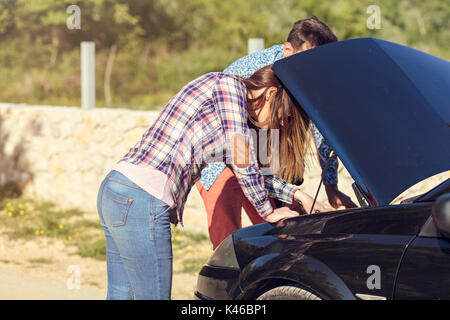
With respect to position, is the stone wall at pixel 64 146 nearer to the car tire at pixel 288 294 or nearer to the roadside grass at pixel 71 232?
the roadside grass at pixel 71 232

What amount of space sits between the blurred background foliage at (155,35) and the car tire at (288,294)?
699 inches

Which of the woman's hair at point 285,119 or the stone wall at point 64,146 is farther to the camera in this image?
the stone wall at point 64,146

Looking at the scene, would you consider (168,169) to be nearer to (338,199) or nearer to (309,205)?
(309,205)

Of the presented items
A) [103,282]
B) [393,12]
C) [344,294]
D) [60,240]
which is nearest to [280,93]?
[344,294]

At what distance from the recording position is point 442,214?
2.64 meters

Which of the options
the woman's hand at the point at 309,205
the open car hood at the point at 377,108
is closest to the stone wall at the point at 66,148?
the woman's hand at the point at 309,205

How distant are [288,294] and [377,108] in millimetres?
868

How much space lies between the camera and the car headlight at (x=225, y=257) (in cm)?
359

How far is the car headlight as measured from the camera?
3.59 meters

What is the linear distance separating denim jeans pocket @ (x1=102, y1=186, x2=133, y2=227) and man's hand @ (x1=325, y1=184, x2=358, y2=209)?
1.35 meters

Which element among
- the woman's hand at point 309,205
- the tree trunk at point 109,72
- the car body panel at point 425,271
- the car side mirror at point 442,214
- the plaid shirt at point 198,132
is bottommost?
the car body panel at point 425,271

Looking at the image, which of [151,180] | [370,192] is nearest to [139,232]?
[151,180]

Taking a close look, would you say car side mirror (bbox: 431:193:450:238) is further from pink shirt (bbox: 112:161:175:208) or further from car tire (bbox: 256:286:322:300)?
pink shirt (bbox: 112:161:175:208)
